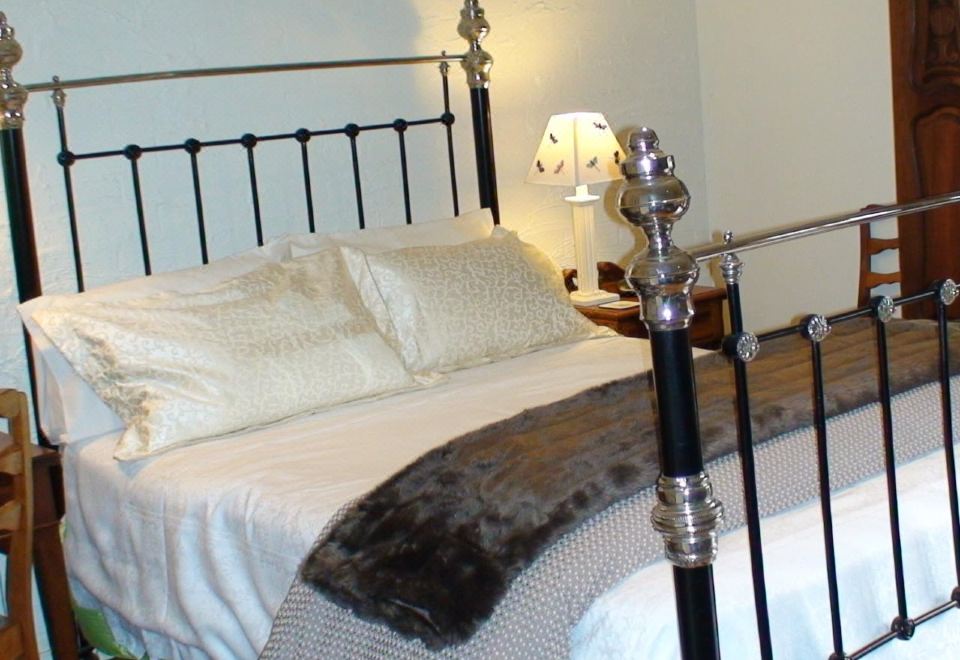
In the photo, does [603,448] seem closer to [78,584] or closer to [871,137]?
[78,584]

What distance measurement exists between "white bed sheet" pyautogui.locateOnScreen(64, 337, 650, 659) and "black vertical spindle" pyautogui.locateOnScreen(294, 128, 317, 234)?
660mm

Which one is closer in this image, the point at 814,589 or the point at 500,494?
the point at 814,589

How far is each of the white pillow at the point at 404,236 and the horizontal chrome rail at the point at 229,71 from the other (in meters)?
0.39

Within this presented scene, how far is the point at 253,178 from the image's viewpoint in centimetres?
283

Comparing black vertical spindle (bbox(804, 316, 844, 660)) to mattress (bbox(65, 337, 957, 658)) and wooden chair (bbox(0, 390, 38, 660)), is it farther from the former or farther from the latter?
wooden chair (bbox(0, 390, 38, 660))

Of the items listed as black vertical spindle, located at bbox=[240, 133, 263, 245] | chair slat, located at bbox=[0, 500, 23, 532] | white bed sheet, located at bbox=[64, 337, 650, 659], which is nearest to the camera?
chair slat, located at bbox=[0, 500, 23, 532]

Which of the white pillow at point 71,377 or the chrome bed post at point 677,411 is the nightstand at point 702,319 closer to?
the white pillow at point 71,377

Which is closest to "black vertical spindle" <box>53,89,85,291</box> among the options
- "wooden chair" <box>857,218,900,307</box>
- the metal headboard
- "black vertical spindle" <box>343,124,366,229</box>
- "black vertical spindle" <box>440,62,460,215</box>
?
the metal headboard

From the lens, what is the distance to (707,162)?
12.9ft

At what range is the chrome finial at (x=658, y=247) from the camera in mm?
1307

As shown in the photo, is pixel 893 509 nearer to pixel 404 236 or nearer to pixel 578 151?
pixel 404 236

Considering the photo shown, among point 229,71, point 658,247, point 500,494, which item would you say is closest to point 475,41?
point 229,71

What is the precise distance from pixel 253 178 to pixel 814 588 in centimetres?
177

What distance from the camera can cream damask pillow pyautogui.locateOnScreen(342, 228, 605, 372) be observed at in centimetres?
259
